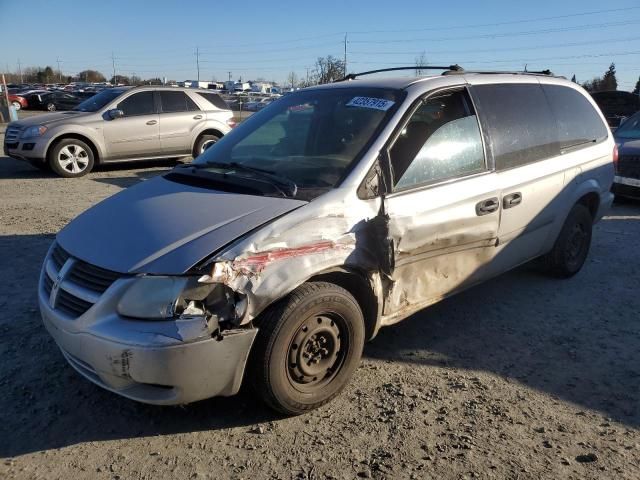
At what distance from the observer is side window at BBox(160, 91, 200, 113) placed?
1119cm

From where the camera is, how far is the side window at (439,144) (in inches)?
131

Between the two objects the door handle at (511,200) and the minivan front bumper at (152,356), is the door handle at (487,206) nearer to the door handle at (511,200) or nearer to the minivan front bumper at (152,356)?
the door handle at (511,200)

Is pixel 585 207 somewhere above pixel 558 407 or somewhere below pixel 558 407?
above

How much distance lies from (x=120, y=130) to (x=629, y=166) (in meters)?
9.16

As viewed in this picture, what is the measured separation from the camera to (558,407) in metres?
3.04

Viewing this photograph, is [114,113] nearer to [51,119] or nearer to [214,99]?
[51,119]

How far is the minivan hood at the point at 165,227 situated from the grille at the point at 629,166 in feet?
23.7

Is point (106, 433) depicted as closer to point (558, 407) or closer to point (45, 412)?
point (45, 412)

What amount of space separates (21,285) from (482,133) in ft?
13.2

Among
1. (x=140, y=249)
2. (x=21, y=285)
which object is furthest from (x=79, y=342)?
(x=21, y=285)

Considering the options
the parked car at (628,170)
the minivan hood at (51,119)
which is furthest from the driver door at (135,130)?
the parked car at (628,170)

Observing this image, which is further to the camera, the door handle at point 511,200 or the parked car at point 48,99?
the parked car at point 48,99

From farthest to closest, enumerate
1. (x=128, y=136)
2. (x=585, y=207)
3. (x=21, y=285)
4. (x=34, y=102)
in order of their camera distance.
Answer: (x=34, y=102) < (x=128, y=136) < (x=585, y=207) < (x=21, y=285)

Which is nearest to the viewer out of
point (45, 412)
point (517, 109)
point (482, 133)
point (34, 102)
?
point (45, 412)
